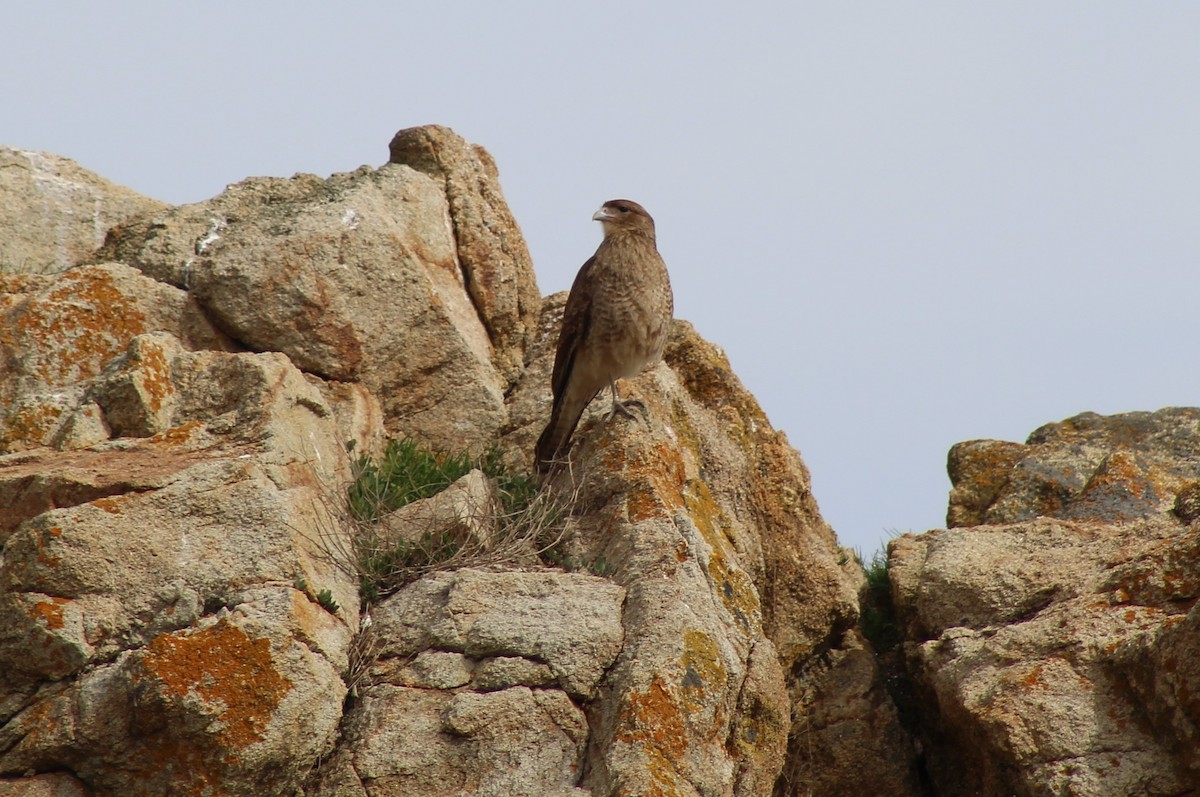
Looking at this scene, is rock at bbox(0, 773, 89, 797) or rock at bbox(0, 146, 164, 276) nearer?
rock at bbox(0, 773, 89, 797)

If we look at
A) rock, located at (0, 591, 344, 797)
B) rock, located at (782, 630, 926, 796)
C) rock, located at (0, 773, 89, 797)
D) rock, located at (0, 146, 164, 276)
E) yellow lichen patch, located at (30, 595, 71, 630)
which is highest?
rock, located at (0, 146, 164, 276)

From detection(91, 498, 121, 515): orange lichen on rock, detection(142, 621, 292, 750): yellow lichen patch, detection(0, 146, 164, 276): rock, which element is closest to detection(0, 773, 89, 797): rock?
detection(142, 621, 292, 750): yellow lichen patch

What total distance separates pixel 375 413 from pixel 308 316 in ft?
2.27

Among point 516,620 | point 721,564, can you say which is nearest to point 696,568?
point 721,564

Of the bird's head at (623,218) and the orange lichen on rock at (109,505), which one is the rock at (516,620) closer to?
the orange lichen on rock at (109,505)

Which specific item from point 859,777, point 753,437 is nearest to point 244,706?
point 859,777

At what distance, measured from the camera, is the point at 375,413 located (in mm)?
8344

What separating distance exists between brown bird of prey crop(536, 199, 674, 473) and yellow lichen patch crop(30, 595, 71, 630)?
9.68 ft

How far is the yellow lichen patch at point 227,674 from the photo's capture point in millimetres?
5480

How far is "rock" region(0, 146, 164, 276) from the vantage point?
9.24 meters

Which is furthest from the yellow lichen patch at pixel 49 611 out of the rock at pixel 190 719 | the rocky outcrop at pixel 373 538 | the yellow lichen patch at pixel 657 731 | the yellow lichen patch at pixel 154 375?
the yellow lichen patch at pixel 657 731

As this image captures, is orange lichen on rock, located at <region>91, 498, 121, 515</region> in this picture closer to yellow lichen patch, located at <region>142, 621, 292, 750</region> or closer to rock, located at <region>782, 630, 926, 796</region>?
yellow lichen patch, located at <region>142, 621, 292, 750</region>

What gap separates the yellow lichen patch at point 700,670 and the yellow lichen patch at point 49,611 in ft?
8.56

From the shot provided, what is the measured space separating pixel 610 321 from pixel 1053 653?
3.39 meters
